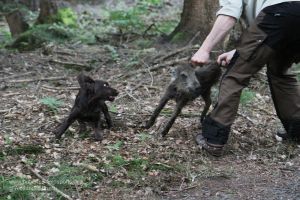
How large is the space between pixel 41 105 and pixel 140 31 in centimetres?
669

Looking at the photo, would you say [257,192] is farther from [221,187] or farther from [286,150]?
[286,150]

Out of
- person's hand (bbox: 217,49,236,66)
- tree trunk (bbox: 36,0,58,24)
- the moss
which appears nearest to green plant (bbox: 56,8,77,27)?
tree trunk (bbox: 36,0,58,24)

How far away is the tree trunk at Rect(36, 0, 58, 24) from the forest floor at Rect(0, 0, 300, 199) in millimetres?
5787

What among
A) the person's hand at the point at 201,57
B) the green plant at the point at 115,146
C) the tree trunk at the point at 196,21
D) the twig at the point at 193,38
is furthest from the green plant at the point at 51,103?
the tree trunk at the point at 196,21

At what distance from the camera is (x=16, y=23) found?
1505cm

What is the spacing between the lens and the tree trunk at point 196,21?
1055 cm

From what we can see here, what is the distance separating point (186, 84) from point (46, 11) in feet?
32.1

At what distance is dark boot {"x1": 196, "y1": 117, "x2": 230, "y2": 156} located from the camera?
6504mm

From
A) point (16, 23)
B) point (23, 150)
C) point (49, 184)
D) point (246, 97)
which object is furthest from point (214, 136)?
point (16, 23)

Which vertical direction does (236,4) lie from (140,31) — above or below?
above

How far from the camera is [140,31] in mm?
14531

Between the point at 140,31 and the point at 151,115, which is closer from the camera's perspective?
the point at 151,115

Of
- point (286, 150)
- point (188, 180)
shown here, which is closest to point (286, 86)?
point (286, 150)

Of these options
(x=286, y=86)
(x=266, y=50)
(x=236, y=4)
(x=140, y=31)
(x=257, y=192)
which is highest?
(x=236, y=4)
